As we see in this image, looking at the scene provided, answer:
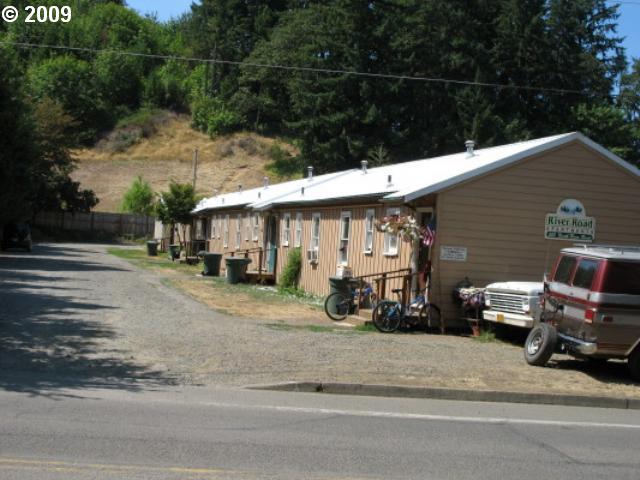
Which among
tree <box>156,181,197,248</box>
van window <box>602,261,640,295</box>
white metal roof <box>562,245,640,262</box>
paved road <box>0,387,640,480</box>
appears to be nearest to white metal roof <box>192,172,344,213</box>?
tree <box>156,181,197,248</box>

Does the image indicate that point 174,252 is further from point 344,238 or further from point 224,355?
point 224,355

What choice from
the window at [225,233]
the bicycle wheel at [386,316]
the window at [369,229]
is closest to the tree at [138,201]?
the window at [225,233]

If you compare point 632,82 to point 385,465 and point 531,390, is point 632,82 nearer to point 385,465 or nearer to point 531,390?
point 531,390

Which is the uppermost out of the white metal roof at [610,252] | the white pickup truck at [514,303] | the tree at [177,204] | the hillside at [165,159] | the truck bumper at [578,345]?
the hillside at [165,159]

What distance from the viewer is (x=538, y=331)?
43.0ft

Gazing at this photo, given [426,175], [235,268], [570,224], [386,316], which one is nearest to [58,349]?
[386,316]

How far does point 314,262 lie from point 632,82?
45031 millimetres

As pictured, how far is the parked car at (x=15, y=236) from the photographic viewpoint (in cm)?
4125

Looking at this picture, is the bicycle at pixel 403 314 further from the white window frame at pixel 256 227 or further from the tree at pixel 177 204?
the tree at pixel 177 204

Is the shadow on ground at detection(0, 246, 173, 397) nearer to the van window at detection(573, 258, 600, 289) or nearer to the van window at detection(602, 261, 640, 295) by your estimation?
the van window at detection(573, 258, 600, 289)

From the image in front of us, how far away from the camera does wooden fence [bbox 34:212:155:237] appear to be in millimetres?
64875

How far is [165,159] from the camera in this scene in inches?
3351

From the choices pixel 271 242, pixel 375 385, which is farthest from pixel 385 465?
pixel 271 242

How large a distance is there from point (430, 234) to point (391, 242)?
233cm
